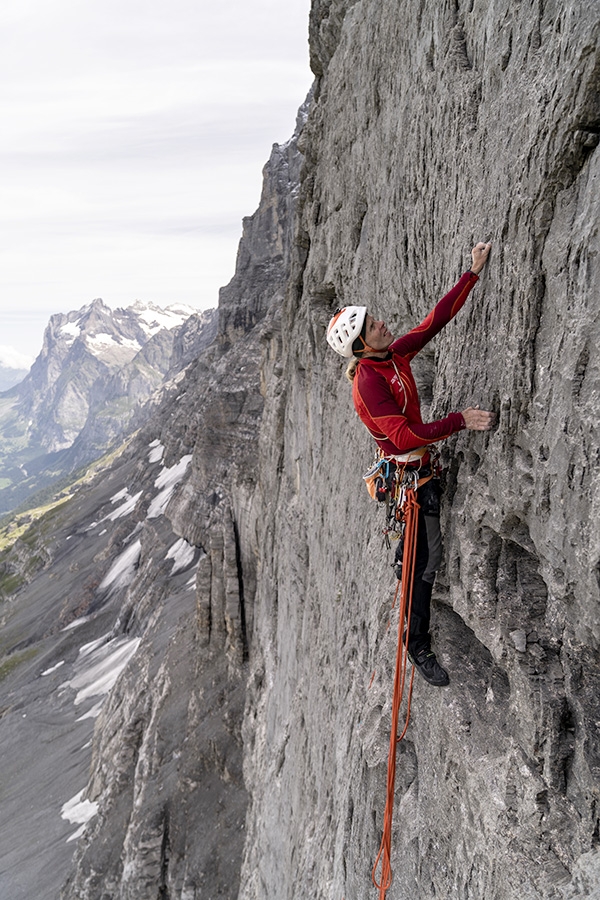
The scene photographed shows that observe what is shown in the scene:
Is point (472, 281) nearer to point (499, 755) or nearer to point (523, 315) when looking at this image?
point (523, 315)

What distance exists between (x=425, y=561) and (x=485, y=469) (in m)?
1.41

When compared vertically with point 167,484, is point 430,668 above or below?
above

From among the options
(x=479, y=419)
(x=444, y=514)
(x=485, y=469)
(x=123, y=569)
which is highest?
(x=479, y=419)

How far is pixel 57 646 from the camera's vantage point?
220ft

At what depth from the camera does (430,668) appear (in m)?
6.17

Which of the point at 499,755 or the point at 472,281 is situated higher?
the point at 472,281

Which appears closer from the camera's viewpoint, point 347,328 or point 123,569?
point 347,328

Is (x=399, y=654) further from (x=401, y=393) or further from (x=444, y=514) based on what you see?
(x=401, y=393)

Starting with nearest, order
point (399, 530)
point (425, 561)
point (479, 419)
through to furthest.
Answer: point (479, 419) → point (425, 561) → point (399, 530)

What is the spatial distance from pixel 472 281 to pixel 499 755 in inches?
181

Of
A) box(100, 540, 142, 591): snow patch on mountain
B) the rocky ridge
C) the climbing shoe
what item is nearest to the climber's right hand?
the rocky ridge

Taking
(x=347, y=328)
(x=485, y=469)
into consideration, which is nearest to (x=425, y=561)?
(x=485, y=469)

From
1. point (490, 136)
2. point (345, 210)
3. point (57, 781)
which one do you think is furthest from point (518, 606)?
point (57, 781)

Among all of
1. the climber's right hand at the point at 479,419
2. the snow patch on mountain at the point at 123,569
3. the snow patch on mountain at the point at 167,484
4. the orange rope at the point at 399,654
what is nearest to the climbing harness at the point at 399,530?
the orange rope at the point at 399,654
